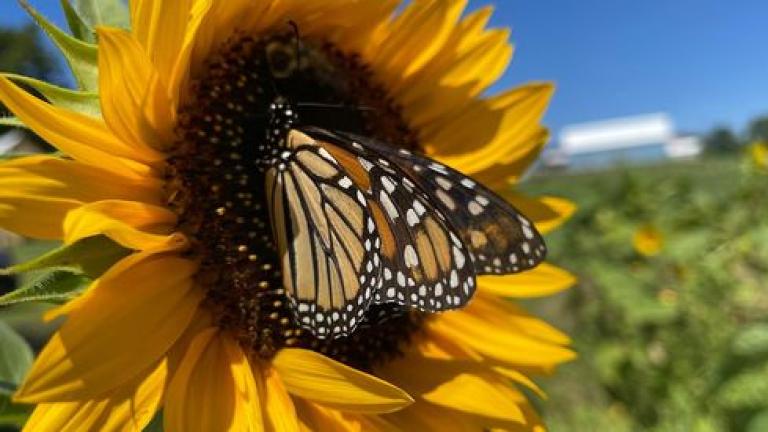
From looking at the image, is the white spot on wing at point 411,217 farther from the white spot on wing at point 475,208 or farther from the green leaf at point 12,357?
the green leaf at point 12,357

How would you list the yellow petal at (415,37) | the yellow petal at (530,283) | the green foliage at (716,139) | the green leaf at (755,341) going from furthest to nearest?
the green foliage at (716,139), the green leaf at (755,341), the yellow petal at (530,283), the yellow petal at (415,37)

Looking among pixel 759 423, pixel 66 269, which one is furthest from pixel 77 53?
pixel 759 423

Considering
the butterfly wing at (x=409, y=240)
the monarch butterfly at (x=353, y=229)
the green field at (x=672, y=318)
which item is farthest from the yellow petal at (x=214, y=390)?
the green field at (x=672, y=318)

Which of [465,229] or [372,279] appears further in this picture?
[465,229]

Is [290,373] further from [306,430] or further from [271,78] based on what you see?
[271,78]

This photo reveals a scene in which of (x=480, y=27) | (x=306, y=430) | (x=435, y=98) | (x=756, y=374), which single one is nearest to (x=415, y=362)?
(x=306, y=430)

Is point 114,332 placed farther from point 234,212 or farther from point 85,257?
point 234,212

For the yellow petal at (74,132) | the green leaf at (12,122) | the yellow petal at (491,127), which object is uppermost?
the yellow petal at (491,127)
